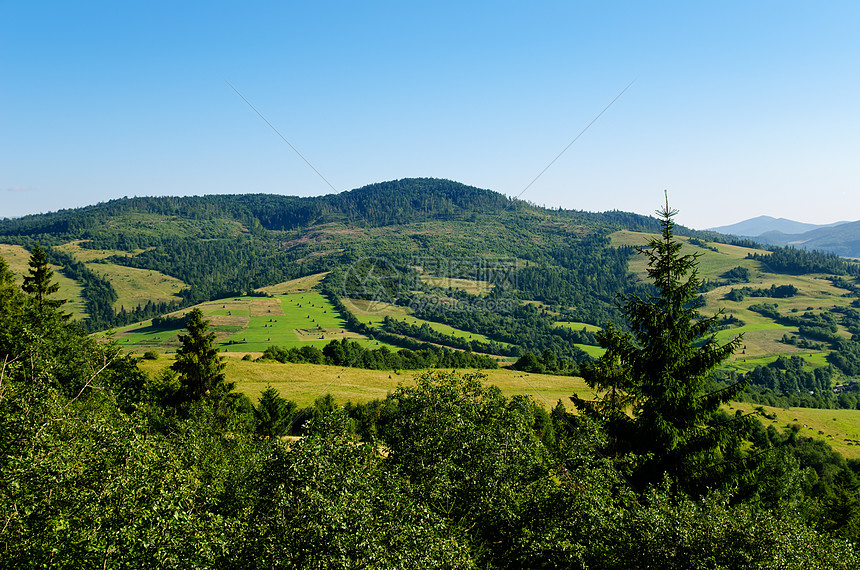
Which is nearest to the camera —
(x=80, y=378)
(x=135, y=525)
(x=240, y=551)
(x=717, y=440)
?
(x=135, y=525)

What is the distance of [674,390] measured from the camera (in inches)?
993

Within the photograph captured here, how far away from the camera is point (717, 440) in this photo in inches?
980

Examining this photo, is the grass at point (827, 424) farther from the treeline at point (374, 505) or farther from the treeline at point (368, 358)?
the treeline at point (374, 505)

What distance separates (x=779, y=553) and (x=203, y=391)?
55630 mm

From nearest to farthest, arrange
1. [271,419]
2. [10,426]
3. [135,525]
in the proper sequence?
[135,525]
[10,426]
[271,419]

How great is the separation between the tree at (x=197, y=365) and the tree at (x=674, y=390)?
4573 centimetres

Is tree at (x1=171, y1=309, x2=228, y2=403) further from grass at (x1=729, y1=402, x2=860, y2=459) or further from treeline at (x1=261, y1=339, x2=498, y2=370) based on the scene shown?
grass at (x1=729, y1=402, x2=860, y2=459)

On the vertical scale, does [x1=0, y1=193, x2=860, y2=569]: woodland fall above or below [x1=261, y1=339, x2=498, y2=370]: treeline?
above

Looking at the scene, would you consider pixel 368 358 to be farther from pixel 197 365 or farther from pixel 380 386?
pixel 197 365

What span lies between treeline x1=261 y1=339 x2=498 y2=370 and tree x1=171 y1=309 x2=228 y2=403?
180 ft

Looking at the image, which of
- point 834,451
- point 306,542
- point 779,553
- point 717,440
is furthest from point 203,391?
point 834,451

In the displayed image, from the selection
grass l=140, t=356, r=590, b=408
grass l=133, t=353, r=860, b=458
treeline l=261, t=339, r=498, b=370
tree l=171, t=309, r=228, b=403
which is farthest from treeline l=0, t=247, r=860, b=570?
treeline l=261, t=339, r=498, b=370

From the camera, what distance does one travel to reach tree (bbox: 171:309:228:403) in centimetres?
5484

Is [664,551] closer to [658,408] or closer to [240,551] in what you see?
[658,408]
